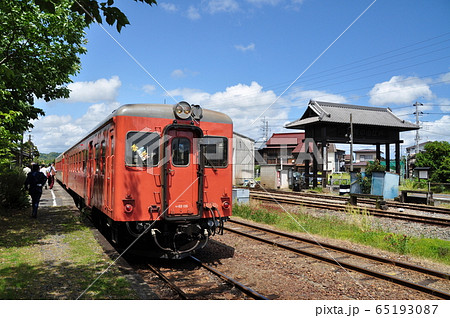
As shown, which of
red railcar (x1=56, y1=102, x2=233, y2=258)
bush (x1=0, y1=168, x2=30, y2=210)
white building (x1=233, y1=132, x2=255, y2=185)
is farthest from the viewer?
white building (x1=233, y1=132, x2=255, y2=185)

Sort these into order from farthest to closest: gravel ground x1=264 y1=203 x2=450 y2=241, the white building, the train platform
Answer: the white building, gravel ground x1=264 y1=203 x2=450 y2=241, the train platform

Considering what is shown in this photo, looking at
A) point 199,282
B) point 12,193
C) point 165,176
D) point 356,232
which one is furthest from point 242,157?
point 199,282

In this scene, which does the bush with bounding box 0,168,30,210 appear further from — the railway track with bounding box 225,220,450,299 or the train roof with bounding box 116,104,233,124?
the railway track with bounding box 225,220,450,299

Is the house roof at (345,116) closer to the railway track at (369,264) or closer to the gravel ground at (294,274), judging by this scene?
the railway track at (369,264)

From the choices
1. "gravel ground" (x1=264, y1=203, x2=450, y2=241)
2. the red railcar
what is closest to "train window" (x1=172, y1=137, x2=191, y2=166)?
the red railcar

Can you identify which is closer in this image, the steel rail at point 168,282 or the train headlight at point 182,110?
the steel rail at point 168,282

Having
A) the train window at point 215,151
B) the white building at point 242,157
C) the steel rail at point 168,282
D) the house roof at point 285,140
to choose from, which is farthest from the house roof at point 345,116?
the house roof at point 285,140

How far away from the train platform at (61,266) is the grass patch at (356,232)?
633cm

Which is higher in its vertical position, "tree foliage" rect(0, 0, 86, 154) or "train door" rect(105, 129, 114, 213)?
"tree foliage" rect(0, 0, 86, 154)

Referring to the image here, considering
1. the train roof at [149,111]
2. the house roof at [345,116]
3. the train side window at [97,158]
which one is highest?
the house roof at [345,116]

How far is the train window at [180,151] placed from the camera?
23.5 feet

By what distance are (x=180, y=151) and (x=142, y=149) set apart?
0.76 metres

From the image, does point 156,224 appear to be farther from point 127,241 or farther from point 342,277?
point 342,277

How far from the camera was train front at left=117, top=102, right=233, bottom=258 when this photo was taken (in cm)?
689
